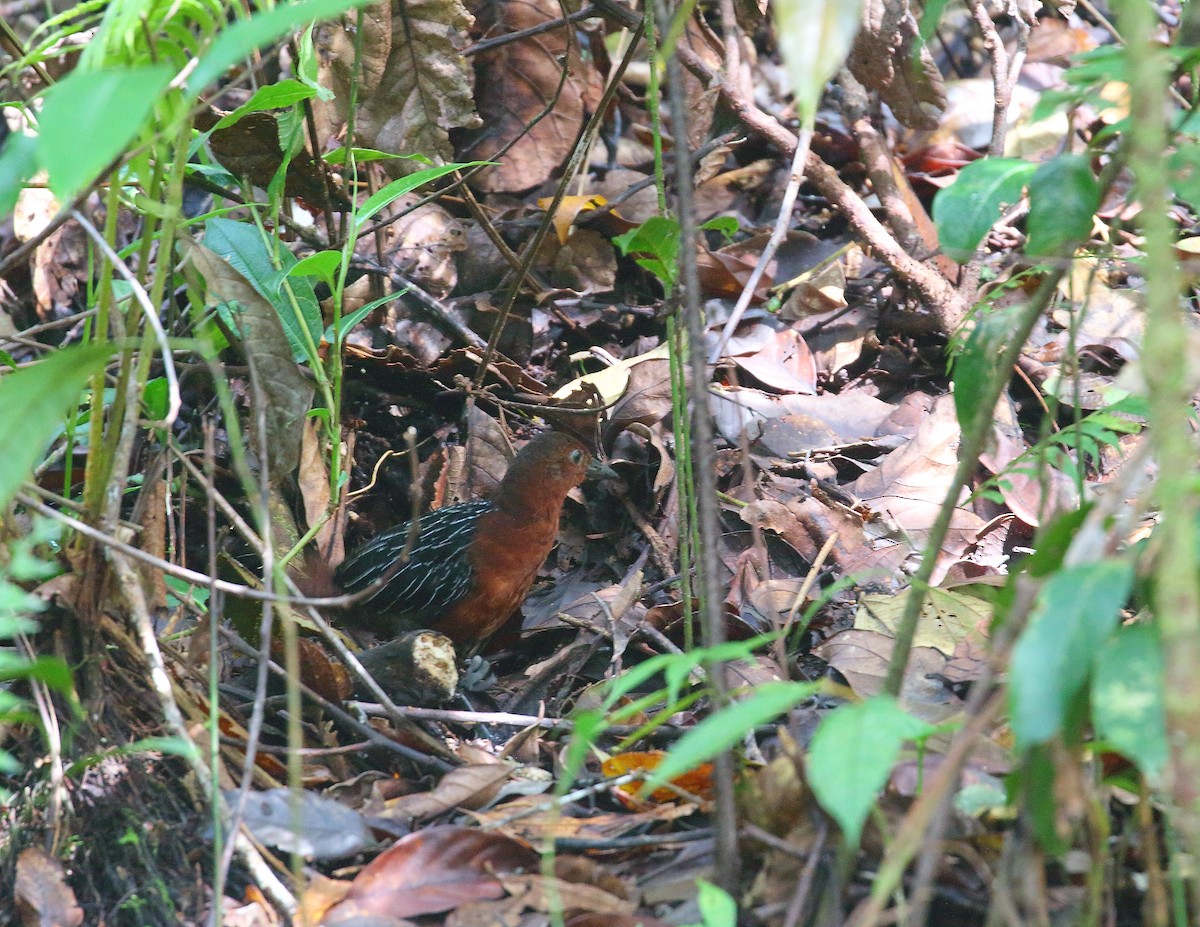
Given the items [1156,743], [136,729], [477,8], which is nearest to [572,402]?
[477,8]

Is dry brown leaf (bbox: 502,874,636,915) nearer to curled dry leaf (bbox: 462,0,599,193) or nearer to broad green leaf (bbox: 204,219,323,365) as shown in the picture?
broad green leaf (bbox: 204,219,323,365)

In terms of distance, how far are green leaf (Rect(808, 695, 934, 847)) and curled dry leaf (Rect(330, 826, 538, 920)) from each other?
108cm

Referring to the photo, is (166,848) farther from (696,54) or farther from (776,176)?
(776,176)

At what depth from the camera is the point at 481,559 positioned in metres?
4.46

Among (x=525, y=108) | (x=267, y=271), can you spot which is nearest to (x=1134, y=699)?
(x=267, y=271)

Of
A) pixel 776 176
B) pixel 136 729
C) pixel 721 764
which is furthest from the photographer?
pixel 776 176

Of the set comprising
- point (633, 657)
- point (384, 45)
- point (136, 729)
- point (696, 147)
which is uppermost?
point (384, 45)

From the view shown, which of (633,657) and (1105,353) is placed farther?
(1105,353)

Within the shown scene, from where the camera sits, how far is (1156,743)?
1361 millimetres

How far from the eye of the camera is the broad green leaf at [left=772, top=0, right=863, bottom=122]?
1.23 metres

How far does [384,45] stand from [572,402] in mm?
1461

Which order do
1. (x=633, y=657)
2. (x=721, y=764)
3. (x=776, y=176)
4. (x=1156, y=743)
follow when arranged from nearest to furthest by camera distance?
(x=1156, y=743) < (x=721, y=764) < (x=633, y=657) < (x=776, y=176)

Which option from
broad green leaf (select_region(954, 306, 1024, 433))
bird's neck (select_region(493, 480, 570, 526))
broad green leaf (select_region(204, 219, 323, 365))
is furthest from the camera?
A: bird's neck (select_region(493, 480, 570, 526))

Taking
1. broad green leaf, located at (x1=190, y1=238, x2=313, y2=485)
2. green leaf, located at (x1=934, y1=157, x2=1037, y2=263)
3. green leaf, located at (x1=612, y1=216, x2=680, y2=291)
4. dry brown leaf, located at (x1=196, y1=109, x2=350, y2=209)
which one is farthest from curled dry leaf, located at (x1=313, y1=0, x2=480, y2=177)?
green leaf, located at (x1=934, y1=157, x2=1037, y2=263)
